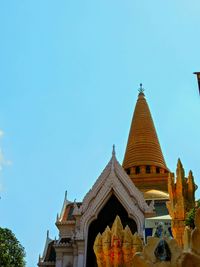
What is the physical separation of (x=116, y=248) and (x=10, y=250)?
8.93 meters

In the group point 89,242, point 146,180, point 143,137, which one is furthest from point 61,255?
point 143,137

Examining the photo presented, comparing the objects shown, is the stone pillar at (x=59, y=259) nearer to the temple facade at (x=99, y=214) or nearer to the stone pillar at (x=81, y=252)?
the temple facade at (x=99, y=214)

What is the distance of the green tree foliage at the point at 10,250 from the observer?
1899 centimetres

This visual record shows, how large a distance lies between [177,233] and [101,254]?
2.00 metres

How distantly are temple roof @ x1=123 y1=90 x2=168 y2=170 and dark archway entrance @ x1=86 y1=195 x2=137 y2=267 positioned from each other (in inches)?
277

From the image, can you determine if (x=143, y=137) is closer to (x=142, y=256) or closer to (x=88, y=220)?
(x=88, y=220)

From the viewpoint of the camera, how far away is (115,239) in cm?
1237

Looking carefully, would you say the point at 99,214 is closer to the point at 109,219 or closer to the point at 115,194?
the point at 109,219

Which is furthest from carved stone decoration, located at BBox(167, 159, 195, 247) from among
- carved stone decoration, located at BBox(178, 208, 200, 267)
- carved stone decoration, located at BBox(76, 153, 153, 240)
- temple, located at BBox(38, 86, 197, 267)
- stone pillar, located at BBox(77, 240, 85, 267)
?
stone pillar, located at BBox(77, 240, 85, 267)

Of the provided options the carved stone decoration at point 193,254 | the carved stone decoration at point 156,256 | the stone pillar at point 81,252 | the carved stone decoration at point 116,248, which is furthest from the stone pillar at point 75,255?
the carved stone decoration at point 193,254

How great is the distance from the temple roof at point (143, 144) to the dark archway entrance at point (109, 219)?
23.1 ft

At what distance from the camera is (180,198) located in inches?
491

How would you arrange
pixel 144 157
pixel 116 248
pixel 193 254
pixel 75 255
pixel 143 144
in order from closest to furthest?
1. pixel 193 254
2. pixel 116 248
3. pixel 75 255
4. pixel 144 157
5. pixel 143 144

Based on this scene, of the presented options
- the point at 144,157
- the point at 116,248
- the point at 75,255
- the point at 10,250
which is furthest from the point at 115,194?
the point at 116,248
